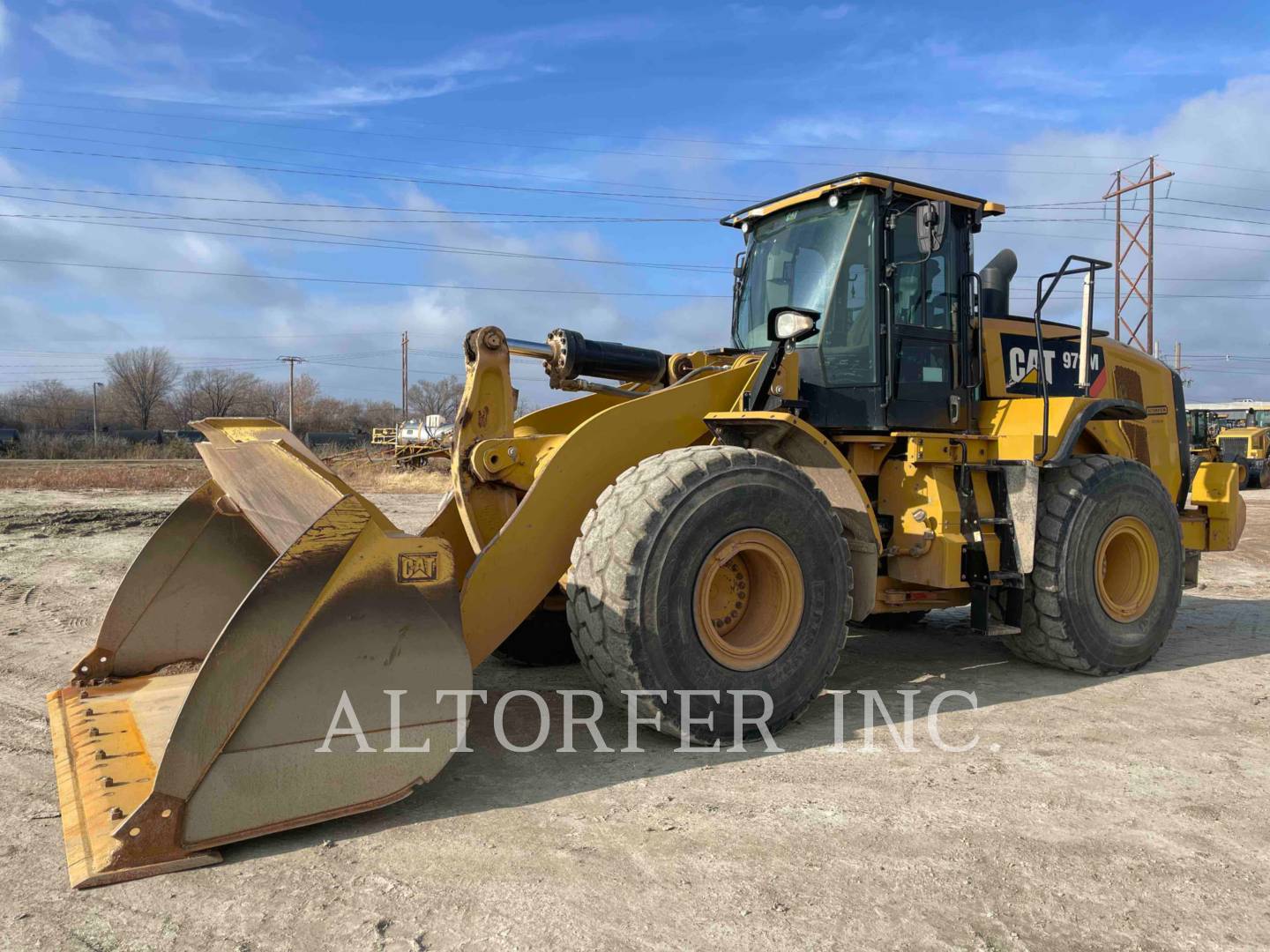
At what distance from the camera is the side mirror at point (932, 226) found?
4578mm

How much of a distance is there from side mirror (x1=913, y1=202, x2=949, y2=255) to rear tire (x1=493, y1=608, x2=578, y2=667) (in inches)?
112

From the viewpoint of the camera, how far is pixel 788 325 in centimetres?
484

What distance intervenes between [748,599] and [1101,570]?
2.49 metres

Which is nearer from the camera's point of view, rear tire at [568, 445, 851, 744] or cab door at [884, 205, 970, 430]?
rear tire at [568, 445, 851, 744]

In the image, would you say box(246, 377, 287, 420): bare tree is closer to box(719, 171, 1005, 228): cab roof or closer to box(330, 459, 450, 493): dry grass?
box(330, 459, 450, 493): dry grass

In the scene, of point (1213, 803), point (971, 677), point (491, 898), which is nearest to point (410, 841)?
point (491, 898)

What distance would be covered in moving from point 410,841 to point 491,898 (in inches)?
18.9

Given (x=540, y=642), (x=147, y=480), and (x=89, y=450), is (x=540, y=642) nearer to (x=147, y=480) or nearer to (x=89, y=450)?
(x=147, y=480)

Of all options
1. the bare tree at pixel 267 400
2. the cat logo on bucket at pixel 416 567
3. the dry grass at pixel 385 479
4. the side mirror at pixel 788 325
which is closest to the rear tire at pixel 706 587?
the cat logo on bucket at pixel 416 567

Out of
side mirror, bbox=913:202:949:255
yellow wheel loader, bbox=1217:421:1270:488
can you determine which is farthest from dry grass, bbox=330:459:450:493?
yellow wheel loader, bbox=1217:421:1270:488

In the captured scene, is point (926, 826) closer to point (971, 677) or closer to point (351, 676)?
point (351, 676)

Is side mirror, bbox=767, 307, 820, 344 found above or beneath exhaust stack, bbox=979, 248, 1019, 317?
beneath

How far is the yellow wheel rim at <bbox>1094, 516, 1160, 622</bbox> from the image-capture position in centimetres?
556

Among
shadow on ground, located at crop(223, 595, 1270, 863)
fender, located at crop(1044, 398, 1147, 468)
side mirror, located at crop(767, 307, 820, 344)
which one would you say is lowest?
shadow on ground, located at crop(223, 595, 1270, 863)
